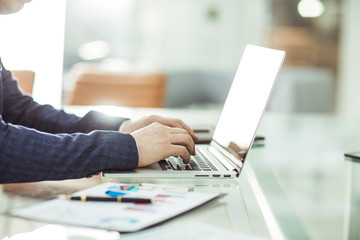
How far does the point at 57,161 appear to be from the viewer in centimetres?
96

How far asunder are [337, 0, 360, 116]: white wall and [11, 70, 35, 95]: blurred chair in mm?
5165

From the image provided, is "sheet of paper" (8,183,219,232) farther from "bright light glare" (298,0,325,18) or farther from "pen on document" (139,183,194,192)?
"bright light glare" (298,0,325,18)

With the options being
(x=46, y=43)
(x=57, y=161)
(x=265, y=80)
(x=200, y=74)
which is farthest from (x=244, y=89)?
(x=200, y=74)

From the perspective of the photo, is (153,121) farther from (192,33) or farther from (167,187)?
(192,33)

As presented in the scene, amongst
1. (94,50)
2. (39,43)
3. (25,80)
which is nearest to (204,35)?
(94,50)

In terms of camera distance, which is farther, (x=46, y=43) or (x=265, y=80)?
(x=46, y=43)

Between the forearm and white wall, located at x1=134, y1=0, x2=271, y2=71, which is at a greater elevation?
the forearm

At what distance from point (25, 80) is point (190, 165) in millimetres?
1025

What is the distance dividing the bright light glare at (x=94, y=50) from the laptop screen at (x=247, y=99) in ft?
22.6

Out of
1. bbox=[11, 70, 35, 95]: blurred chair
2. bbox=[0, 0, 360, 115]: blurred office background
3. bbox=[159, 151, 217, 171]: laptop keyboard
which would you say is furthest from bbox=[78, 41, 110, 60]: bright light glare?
bbox=[159, 151, 217, 171]: laptop keyboard

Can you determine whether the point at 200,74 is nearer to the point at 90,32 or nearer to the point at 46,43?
the point at 90,32

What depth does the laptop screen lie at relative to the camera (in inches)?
42.3

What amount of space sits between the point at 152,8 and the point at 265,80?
7.09 meters

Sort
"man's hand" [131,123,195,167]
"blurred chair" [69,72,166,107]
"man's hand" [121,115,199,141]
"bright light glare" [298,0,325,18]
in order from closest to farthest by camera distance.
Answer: "man's hand" [131,123,195,167]
"man's hand" [121,115,199,141]
"blurred chair" [69,72,166,107]
"bright light glare" [298,0,325,18]
